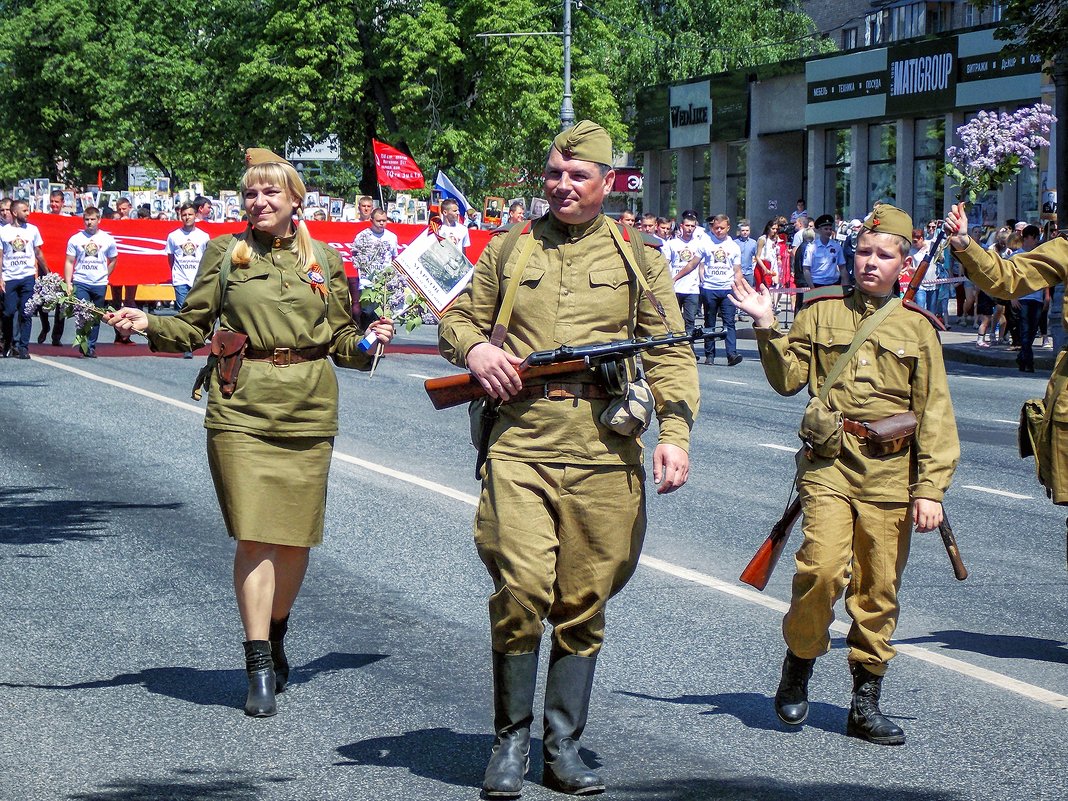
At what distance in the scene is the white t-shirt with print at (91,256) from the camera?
2081 centimetres

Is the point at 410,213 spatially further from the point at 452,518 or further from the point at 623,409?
the point at 623,409

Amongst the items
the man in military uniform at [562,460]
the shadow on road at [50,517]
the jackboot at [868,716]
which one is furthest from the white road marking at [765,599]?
the man in military uniform at [562,460]

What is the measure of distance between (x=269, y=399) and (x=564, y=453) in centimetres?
144

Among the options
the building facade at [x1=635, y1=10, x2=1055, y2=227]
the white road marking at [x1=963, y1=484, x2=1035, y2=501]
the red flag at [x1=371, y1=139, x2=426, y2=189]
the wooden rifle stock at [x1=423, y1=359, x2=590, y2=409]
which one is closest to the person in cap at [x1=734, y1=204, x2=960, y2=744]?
the wooden rifle stock at [x1=423, y1=359, x2=590, y2=409]

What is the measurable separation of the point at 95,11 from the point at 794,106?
32.6 meters

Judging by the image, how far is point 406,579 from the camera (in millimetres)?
7930

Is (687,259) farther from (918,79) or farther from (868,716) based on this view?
(918,79)

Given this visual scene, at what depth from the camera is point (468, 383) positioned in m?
4.94

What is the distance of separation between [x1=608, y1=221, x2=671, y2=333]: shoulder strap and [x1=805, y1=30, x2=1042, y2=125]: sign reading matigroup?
27.7m

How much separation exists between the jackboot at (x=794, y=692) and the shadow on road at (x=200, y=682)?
1.72 metres

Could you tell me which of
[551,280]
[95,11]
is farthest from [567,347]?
[95,11]

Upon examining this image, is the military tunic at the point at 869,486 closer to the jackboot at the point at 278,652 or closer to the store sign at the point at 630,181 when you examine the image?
the jackboot at the point at 278,652

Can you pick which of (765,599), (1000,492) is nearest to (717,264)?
(1000,492)

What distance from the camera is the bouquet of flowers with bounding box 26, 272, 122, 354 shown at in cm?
679
